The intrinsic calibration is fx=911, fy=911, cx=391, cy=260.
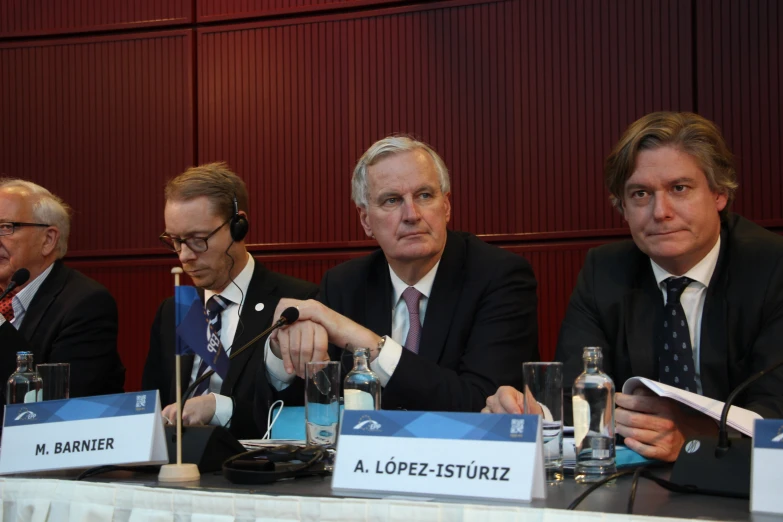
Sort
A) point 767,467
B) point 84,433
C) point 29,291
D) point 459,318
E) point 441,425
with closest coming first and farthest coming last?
1. point 767,467
2. point 441,425
3. point 84,433
4. point 459,318
5. point 29,291

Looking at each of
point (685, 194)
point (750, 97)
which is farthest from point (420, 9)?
point (685, 194)

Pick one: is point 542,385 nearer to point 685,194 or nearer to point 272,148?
point 685,194

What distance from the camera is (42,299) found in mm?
3053

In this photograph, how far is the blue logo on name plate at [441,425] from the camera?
121cm

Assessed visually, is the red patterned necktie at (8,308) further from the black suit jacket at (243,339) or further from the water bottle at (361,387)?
the water bottle at (361,387)

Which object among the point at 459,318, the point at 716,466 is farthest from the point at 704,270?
the point at 716,466

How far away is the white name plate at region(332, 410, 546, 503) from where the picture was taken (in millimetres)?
1182

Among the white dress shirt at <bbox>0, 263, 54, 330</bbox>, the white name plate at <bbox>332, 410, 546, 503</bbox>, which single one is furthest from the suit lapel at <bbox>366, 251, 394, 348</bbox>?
the white dress shirt at <bbox>0, 263, 54, 330</bbox>

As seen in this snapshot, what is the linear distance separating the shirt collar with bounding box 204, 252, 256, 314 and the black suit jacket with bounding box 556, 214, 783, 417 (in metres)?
1.17

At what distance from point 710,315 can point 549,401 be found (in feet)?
2.56

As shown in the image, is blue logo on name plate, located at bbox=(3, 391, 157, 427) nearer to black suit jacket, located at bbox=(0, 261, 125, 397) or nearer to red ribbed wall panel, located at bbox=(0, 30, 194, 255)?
black suit jacket, located at bbox=(0, 261, 125, 397)

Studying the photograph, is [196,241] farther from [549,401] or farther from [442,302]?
[549,401]

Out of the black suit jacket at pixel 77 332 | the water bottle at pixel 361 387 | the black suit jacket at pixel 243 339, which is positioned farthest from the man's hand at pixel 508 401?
the black suit jacket at pixel 77 332

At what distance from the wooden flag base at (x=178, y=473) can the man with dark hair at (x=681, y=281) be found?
34.7 inches
